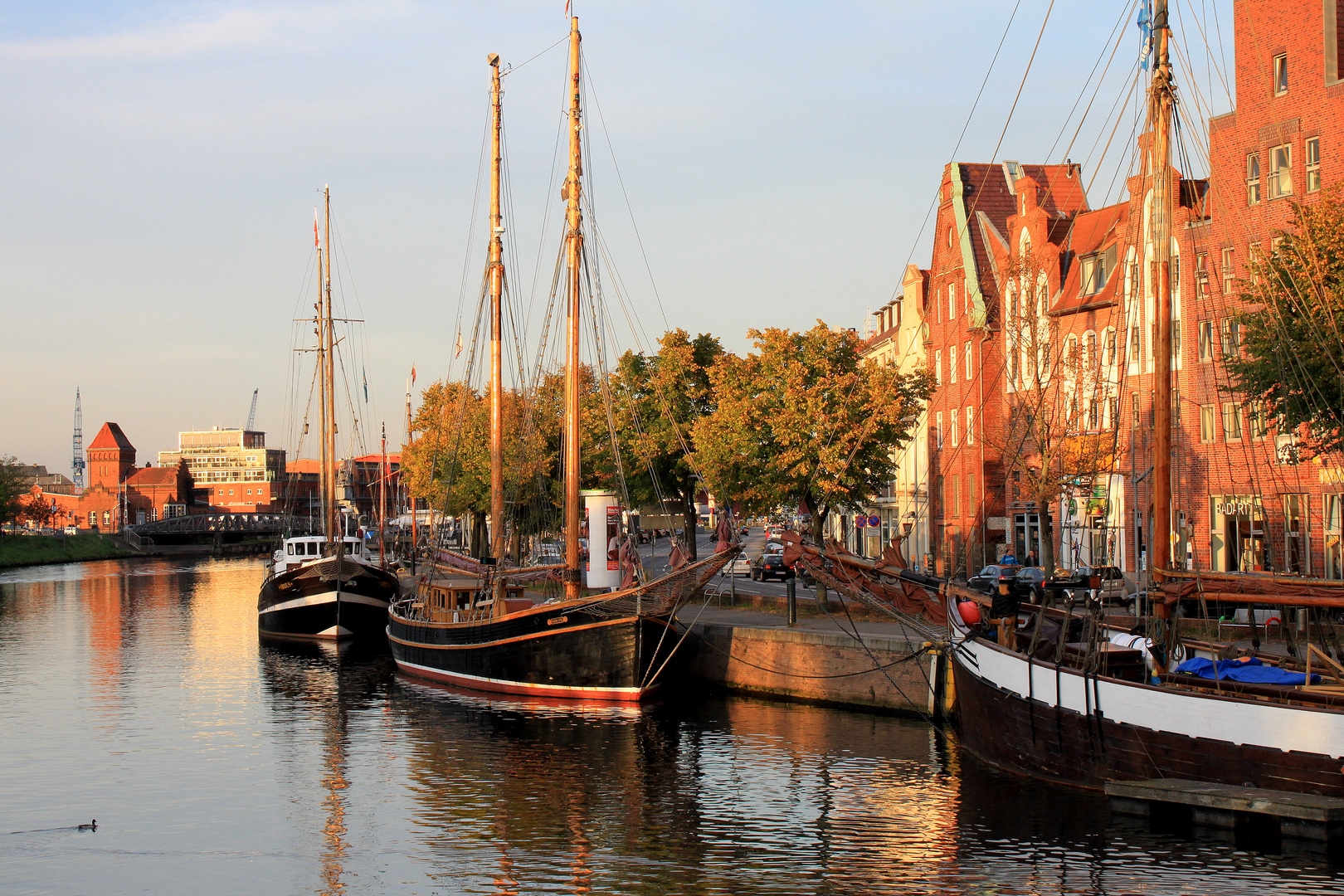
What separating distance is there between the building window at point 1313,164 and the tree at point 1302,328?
38.5ft

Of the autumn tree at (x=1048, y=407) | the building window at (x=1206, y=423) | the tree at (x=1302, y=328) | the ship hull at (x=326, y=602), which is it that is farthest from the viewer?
the ship hull at (x=326, y=602)

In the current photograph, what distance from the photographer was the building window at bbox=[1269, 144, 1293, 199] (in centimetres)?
4609

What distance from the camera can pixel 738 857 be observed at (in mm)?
20281

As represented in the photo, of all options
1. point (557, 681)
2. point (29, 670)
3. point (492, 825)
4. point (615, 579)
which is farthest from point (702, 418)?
point (492, 825)

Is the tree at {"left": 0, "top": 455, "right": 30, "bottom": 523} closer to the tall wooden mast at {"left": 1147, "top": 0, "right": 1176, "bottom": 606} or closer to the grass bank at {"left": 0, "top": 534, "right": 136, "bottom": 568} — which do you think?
the grass bank at {"left": 0, "top": 534, "right": 136, "bottom": 568}

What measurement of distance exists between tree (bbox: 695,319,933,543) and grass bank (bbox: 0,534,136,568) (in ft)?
353

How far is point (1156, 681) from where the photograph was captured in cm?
2173

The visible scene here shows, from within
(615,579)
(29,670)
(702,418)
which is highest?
(702,418)

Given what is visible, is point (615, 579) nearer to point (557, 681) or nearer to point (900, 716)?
point (557, 681)

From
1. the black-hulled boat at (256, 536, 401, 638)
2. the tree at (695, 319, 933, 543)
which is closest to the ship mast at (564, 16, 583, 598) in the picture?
the tree at (695, 319, 933, 543)

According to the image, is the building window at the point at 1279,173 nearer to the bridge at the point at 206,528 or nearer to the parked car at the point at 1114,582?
the parked car at the point at 1114,582

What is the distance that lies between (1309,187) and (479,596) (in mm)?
32036

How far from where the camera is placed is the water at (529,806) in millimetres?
19172

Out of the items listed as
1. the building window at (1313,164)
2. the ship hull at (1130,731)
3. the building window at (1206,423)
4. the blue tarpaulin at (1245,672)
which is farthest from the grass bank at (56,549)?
the blue tarpaulin at (1245,672)
